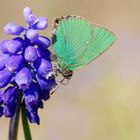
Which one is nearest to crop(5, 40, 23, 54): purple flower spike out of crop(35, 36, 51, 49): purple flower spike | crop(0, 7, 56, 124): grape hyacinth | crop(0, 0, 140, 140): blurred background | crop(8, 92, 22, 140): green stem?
crop(0, 7, 56, 124): grape hyacinth

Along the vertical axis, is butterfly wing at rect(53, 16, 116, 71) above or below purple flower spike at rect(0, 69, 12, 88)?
above

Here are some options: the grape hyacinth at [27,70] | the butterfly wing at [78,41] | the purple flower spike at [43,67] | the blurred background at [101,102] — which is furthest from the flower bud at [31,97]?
the blurred background at [101,102]

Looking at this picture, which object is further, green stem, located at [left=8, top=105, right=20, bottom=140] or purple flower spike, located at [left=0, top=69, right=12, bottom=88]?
purple flower spike, located at [left=0, top=69, right=12, bottom=88]

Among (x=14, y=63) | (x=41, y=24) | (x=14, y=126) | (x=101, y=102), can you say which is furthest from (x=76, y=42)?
(x=101, y=102)

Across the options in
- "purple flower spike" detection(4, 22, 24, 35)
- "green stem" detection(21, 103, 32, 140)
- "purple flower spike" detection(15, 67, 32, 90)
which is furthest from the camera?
"purple flower spike" detection(4, 22, 24, 35)

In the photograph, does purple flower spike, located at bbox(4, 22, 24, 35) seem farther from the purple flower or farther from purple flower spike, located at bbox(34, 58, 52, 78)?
purple flower spike, located at bbox(34, 58, 52, 78)

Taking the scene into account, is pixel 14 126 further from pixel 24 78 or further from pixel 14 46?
pixel 14 46

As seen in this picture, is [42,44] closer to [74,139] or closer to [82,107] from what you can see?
[74,139]

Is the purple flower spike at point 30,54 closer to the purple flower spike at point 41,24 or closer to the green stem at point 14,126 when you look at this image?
the purple flower spike at point 41,24
